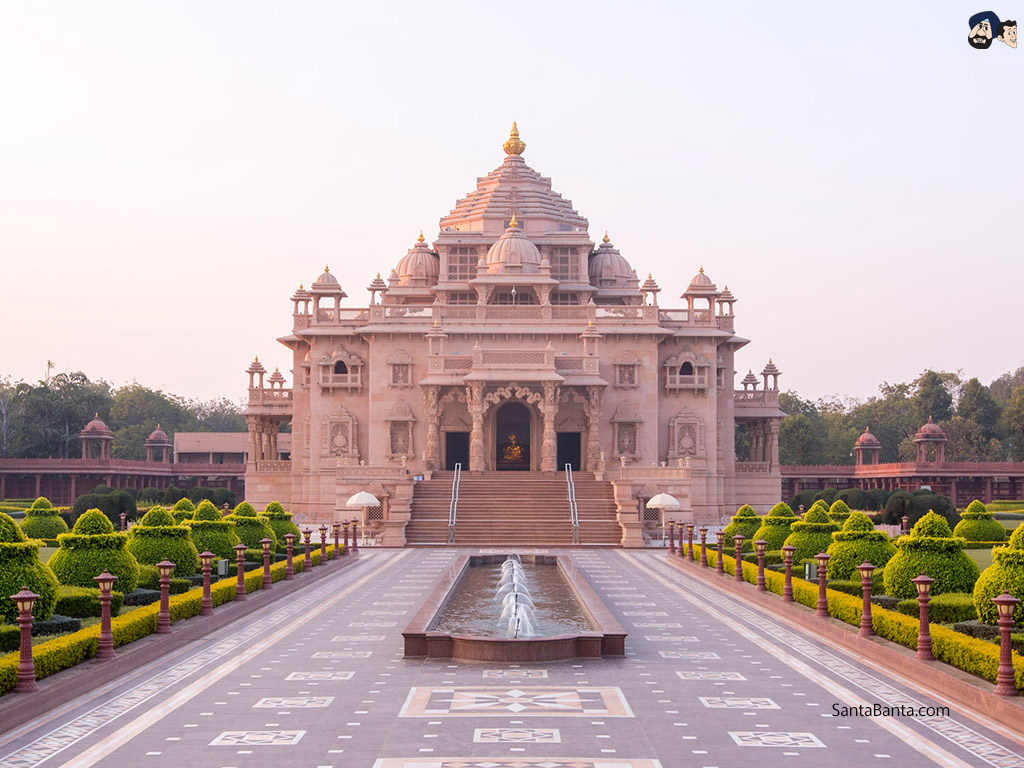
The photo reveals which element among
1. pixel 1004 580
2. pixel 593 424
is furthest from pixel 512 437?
pixel 1004 580

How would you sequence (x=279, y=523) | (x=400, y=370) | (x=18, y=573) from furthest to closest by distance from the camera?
(x=400, y=370) → (x=279, y=523) → (x=18, y=573)

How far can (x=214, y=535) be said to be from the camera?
26.9 meters

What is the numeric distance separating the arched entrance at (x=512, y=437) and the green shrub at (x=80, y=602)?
34.7 m

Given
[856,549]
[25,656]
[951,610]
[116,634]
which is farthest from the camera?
[856,549]

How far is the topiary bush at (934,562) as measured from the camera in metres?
18.8

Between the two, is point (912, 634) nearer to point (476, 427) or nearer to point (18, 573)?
point (18, 573)

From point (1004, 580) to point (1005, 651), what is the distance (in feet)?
8.52

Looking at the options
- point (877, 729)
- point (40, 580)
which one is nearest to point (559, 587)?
point (40, 580)

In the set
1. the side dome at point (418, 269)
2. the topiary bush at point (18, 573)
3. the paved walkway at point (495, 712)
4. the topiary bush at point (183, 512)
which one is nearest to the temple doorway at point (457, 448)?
the side dome at point (418, 269)

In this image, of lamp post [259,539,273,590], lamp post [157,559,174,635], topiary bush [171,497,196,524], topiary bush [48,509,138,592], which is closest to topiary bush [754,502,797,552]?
lamp post [259,539,273,590]

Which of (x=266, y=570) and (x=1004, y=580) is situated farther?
(x=266, y=570)

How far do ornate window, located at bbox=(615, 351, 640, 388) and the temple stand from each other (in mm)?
87

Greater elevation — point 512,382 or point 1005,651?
point 512,382

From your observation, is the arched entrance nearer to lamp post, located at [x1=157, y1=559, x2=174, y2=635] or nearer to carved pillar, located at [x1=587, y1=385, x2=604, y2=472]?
carved pillar, located at [x1=587, y1=385, x2=604, y2=472]
